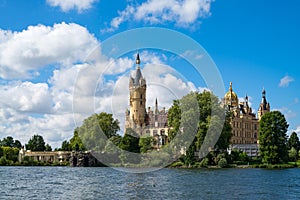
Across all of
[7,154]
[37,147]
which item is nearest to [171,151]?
[7,154]

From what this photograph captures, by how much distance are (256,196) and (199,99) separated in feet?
125

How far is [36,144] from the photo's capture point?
381 feet

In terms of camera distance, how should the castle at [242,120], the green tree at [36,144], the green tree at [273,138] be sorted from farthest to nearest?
the green tree at [36,144]
the castle at [242,120]
the green tree at [273,138]

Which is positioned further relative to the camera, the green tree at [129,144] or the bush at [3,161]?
the bush at [3,161]

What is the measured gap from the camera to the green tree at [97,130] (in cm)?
7956

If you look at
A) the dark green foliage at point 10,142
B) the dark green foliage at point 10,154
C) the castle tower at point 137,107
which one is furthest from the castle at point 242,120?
the dark green foliage at point 10,142

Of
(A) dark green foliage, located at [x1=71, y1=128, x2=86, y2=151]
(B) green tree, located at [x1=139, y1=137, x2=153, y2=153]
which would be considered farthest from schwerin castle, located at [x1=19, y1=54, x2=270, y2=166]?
(B) green tree, located at [x1=139, y1=137, x2=153, y2=153]

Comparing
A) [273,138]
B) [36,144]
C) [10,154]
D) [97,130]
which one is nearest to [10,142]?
[36,144]

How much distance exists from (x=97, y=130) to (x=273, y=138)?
33544 mm

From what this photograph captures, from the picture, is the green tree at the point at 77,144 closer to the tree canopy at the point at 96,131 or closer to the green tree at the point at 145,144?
the tree canopy at the point at 96,131

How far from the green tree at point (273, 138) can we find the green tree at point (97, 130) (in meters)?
28.6

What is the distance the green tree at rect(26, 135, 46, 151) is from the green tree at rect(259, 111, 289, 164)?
68219 mm

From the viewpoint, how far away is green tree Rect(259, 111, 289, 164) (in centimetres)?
6175

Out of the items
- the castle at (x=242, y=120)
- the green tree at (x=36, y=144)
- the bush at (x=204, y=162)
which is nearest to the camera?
the bush at (x=204, y=162)
